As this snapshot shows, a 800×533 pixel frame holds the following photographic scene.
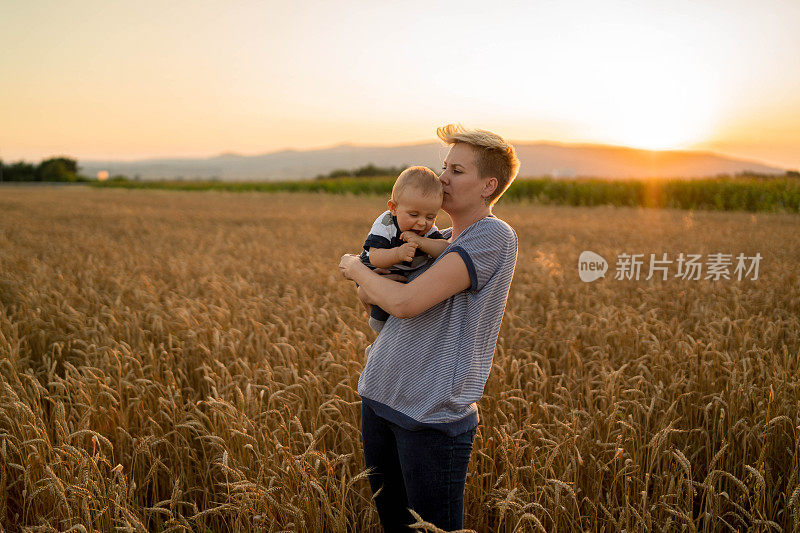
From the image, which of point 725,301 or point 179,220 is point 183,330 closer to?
point 725,301

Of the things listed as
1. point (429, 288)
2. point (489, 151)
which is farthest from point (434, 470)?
point (489, 151)

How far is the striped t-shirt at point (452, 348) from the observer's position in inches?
75.1

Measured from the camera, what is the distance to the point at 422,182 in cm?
189

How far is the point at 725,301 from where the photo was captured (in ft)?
20.0

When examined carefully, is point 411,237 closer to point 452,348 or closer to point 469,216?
point 469,216

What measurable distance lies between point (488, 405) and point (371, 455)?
1.42 meters

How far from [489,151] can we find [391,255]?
0.49 m

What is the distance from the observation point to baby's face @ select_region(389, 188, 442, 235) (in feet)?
6.21

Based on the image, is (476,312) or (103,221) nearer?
(476,312)

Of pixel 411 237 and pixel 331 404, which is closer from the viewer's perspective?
pixel 411 237

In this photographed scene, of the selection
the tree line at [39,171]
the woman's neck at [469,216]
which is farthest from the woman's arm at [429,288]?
the tree line at [39,171]

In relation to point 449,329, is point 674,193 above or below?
above

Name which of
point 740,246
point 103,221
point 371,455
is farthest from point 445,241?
point 103,221

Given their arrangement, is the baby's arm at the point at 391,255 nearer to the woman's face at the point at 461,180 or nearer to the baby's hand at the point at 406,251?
the baby's hand at the point at 406,251
